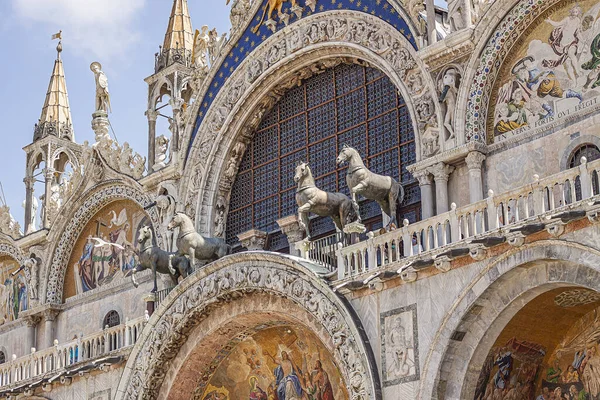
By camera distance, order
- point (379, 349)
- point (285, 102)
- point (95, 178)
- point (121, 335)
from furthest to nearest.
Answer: point (95, 178), point (285, 102), point (121, 335), point (379, 349)

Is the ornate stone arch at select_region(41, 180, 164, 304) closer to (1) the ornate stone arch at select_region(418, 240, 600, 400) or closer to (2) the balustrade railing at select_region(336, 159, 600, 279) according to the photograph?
(2) the balustrade railing at select_region(336, 159, 600, 279)

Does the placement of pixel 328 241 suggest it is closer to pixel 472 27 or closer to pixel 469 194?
pixel 469 194

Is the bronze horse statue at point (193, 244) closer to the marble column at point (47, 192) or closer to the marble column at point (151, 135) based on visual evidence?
the marble column at point (151, 135)

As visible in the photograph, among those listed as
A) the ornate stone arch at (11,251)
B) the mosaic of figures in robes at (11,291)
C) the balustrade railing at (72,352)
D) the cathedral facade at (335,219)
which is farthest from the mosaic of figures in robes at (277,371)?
the ornate stone arch at (11,251)

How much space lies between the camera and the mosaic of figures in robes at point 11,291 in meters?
35.0

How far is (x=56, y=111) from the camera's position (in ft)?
118

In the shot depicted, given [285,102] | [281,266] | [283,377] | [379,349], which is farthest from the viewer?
[285,102]

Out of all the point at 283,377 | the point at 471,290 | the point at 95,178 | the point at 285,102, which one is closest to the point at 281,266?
the point at 283,377

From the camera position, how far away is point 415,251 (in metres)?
21.6

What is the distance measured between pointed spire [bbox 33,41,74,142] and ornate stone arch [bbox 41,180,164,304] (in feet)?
10.7

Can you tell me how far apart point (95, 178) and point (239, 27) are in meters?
6.26

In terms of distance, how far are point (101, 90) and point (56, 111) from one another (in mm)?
3004

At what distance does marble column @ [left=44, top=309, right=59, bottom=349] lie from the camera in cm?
3297

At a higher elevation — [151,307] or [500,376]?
[151,307]
